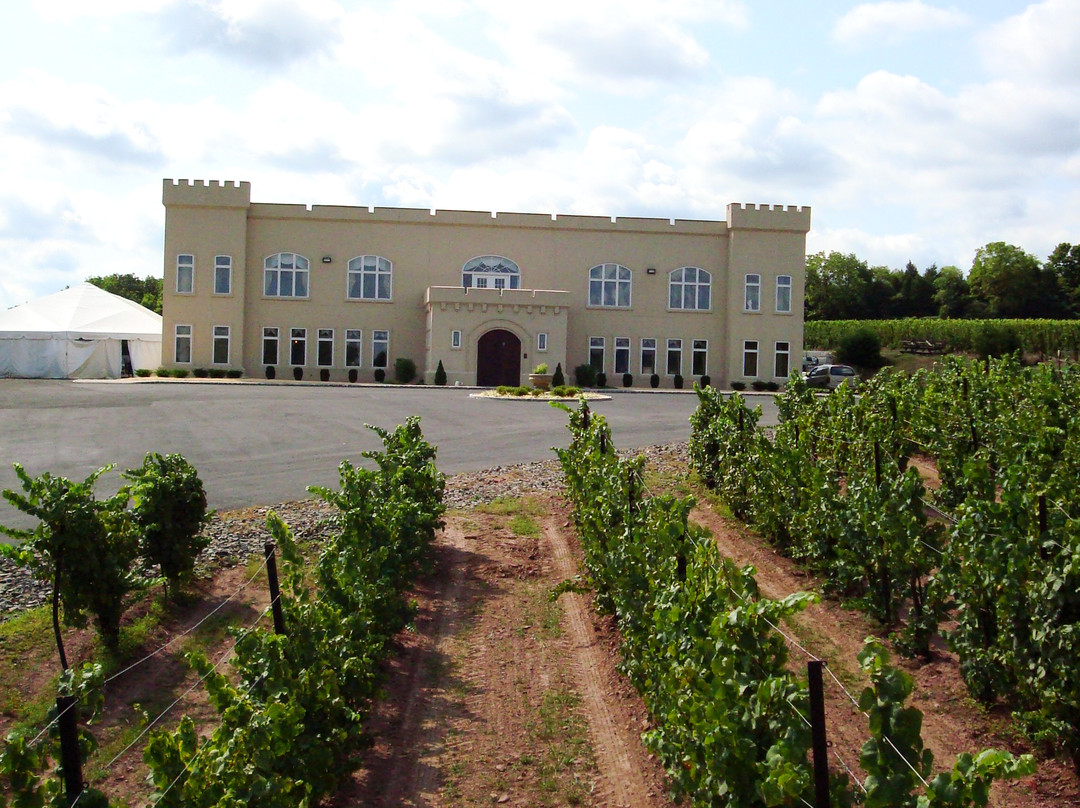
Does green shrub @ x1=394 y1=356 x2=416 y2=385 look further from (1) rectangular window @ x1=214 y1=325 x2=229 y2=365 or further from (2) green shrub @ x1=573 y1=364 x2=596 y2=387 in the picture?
(1) rectangular window @ x1=214 y1=325 x2=229 y2=365

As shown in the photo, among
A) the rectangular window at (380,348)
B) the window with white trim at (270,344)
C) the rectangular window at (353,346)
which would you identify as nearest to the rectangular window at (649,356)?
the rectangular window at (380,348)

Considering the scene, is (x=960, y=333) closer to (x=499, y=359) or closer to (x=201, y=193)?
(x=499, y=359)


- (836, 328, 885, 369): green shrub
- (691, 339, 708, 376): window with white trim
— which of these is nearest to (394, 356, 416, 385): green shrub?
(691, 339, 708, 376): window with white trim

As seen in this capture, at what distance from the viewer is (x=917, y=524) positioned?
21.8ft

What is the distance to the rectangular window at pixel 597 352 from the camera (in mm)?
39344

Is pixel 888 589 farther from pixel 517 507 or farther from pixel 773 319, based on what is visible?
pixel 773 319

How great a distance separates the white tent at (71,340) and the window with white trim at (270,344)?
4539 mm

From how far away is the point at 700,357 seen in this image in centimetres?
3981

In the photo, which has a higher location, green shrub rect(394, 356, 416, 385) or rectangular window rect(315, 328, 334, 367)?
rectangular window rect(315, 328, 334, 367)

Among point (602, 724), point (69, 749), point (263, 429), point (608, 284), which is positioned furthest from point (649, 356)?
point (69, 749)

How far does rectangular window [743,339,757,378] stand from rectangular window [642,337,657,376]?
361 centimetres

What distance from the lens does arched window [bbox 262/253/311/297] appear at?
38375mm

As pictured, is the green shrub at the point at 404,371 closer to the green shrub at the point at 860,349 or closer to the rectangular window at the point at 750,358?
the rectangular window at the point at 750,358

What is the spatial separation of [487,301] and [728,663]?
3301 cm
